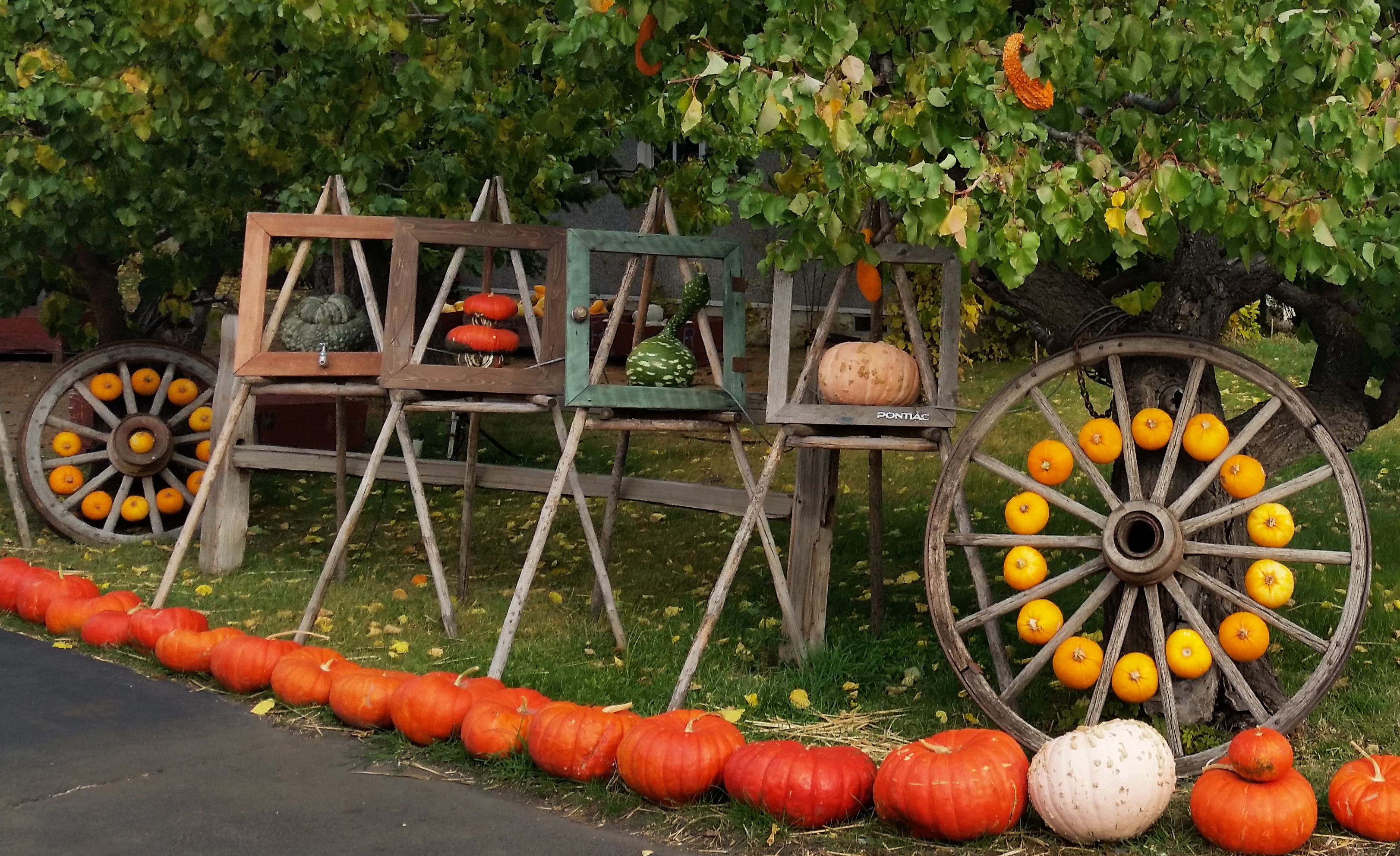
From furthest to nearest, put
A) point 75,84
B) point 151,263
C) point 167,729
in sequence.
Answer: point 151,263
point 75,84
point 167,729

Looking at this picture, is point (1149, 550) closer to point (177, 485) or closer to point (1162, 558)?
point (1162, 558)

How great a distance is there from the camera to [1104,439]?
5145 millimetres

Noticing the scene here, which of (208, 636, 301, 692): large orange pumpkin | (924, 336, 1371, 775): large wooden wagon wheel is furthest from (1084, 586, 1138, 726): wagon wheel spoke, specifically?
(208, 636, 301, 692): large orange pumpkin

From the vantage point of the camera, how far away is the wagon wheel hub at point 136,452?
30.7ft

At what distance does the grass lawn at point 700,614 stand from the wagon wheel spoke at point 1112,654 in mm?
412

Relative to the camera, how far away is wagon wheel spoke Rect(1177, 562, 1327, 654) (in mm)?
4758

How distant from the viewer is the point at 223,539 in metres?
8.44

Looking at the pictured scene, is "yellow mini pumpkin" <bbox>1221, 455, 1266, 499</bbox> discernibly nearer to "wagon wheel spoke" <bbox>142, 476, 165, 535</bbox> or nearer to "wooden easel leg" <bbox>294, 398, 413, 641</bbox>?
"wooden easel leg" <bbox>294, 398, 413, 641</bbox>

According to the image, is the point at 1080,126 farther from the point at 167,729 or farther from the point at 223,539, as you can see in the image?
the point at 223,539

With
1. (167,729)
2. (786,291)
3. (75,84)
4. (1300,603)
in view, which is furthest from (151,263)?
(1300,603)

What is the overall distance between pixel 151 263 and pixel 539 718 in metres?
6.34

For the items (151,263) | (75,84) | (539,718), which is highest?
(75,84)

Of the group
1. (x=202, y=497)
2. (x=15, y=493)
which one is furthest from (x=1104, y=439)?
(x=15, y=493)

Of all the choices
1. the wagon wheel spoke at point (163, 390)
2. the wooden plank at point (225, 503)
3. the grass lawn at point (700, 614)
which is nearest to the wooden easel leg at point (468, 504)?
the grass lawn at point (700, 614)
